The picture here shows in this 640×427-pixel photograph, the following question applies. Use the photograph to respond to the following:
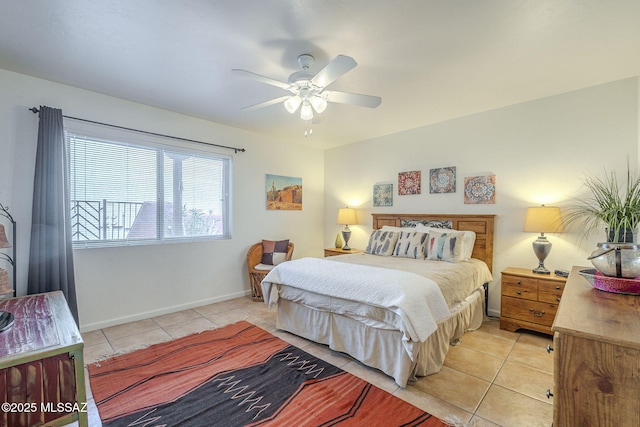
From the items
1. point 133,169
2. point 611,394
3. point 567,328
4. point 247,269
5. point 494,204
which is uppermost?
point 133,169

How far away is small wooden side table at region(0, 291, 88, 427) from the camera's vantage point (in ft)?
3.92

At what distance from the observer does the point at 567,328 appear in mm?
976

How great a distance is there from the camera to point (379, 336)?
2.24m

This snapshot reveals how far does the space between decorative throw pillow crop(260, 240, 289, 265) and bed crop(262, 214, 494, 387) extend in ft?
4.10

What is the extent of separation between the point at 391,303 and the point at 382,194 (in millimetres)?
2825

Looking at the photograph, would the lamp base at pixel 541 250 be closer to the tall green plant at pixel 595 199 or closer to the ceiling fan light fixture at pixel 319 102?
the tall green plant at pixel 595 199

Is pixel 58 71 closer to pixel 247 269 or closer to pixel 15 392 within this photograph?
pixel 15 392

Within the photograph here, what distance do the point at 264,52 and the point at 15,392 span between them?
96.4 inches

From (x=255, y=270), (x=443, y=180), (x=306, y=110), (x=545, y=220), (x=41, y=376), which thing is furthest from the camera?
(x=255, y=270)

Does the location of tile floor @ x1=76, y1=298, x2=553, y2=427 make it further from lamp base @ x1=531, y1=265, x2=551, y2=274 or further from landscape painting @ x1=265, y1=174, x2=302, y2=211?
landscape painting @ x1=265, y1=174, x2=302, y2=211

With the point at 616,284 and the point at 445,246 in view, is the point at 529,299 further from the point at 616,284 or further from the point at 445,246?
the point at 616,284

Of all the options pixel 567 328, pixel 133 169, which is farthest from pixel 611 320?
pixel 133 169

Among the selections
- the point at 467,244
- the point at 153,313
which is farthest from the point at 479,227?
the point at 153,313

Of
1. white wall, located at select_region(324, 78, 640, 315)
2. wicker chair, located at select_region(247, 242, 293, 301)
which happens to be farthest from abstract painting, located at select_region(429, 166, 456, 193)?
wicker chair, located at select_region(247, 242, 293, 301)
